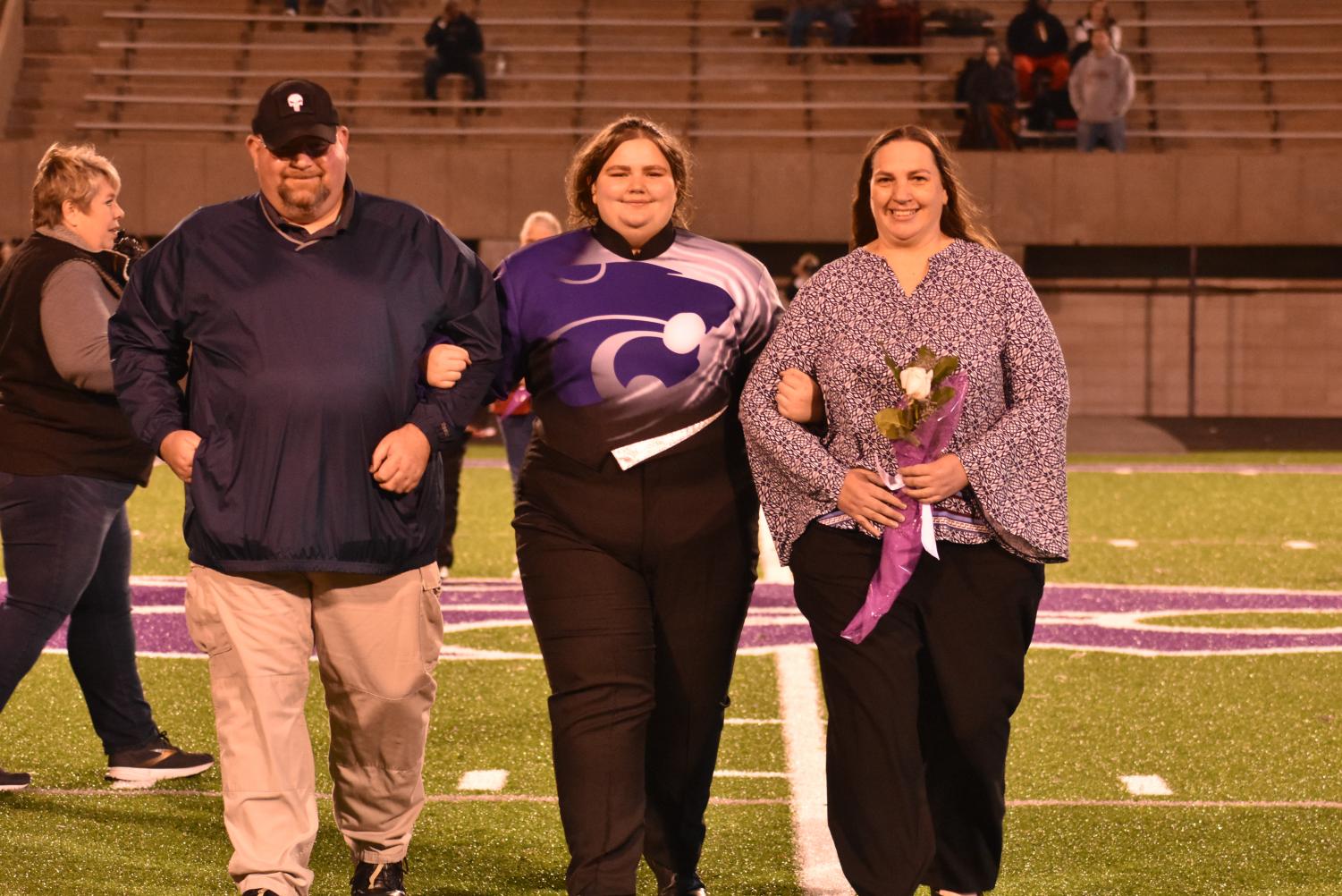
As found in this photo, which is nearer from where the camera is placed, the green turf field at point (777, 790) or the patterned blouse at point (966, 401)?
the patterned blouse at point (966, 401)

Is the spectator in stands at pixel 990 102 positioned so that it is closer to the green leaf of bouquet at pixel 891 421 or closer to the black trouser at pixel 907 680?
the black trouser at pixel 907 680

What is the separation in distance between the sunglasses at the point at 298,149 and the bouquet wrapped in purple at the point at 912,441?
4.38 ft

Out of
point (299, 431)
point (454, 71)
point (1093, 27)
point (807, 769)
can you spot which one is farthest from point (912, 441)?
point (454, 71)

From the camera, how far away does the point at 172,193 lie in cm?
2438

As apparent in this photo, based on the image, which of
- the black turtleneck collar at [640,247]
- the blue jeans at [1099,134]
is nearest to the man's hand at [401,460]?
the black turtleneck collar at [640,247]

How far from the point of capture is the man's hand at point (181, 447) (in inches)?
170

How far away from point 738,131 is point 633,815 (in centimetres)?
2164

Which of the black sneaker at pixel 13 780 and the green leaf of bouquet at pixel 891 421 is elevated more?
the green leaf of bouquet at pixel 891 421

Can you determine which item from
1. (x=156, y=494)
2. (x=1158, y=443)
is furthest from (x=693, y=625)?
(x=1158, y=443)

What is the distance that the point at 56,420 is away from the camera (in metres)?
5.50

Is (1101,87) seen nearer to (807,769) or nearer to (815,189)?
(815,189)

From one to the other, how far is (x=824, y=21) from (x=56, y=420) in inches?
868

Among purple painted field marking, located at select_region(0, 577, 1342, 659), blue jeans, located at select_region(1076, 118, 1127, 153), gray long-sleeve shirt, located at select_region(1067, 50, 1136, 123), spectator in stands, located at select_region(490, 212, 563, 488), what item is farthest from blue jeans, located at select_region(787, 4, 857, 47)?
spectator in stands, located at select_region(490, 212, 563, 488)

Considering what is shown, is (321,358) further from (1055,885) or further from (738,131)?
(738,131)
